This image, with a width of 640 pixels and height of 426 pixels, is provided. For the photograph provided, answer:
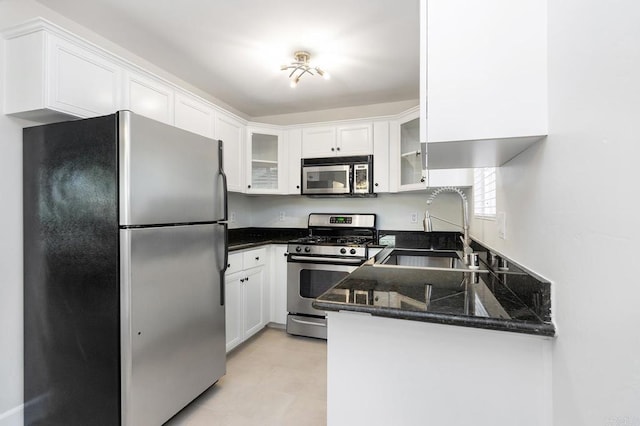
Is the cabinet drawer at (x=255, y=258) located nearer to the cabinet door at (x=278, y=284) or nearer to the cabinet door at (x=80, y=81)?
the cabinet door at (x=278, y=284)

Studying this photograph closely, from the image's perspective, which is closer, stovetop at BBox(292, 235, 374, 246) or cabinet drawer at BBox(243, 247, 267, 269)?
cabinet drawer at BBox(243, 247, 267, 269)

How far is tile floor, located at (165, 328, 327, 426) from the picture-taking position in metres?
1.86

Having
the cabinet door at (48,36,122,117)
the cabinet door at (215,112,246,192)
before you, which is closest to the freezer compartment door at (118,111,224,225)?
the cabinet door at (48,36,122,117)

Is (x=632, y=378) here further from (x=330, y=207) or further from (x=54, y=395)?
(x=330, y=207)

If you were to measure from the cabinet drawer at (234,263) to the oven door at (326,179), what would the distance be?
1045 millimetres

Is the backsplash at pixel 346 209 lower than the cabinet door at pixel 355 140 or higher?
lower

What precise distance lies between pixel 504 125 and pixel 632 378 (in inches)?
25.5

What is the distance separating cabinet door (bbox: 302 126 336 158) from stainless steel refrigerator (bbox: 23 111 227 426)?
63.1 inches

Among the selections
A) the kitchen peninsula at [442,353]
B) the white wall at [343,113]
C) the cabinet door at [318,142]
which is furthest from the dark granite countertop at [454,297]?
the white wall at [343,113]

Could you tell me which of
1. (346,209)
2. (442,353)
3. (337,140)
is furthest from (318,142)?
(442,353)

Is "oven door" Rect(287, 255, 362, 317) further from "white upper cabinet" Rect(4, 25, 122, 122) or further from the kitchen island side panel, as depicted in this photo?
"white upper cabinet" Rect(4, 25, 122, 122)

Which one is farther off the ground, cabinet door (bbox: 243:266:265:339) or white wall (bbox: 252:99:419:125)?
white wall (bbox: 252:99:419:125)

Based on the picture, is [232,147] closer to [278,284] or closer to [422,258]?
[278,284]

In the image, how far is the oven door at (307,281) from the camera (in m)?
2.93
